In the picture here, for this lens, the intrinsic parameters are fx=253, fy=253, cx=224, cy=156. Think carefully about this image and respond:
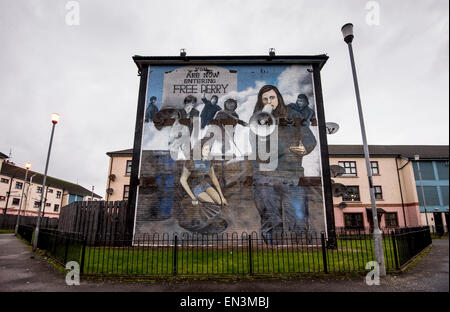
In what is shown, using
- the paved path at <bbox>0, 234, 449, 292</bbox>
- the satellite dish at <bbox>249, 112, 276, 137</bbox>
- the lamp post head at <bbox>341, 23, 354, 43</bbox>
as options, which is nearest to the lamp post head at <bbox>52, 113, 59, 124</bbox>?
the paved path at <bbox>0, 234, 449, 292</bbox>

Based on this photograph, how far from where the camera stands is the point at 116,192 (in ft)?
101

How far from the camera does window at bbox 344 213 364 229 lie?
29627 mm

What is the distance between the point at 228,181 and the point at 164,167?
3.84 meters

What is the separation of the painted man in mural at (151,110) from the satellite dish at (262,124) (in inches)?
234

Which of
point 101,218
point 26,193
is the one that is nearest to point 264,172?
point 101,218

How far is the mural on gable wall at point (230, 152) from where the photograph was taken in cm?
1393

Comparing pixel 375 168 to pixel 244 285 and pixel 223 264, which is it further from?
pixel 244 285

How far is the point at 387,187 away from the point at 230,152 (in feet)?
85.4

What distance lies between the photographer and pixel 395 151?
115ft

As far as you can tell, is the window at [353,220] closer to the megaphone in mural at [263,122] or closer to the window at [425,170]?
the window at [425,170]

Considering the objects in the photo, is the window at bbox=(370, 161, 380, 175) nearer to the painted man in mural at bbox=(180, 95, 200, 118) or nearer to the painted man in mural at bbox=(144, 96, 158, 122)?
the painted man in mural at bbox=(180, 95, 200, 118)

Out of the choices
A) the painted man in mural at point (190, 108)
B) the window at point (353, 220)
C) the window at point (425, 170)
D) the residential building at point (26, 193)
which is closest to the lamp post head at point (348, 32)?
the painted man in mural at point (190, 108)

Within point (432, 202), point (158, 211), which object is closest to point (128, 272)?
point (158, 211)
